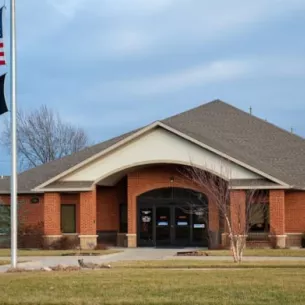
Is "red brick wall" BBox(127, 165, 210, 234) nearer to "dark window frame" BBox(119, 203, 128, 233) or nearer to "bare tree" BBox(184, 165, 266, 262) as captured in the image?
"dark window frame" BBox(119, 203, 128, 233)

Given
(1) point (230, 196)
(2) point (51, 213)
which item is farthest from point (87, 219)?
(1) point (230, 196)

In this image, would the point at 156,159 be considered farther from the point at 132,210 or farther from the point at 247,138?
the point at 247,138

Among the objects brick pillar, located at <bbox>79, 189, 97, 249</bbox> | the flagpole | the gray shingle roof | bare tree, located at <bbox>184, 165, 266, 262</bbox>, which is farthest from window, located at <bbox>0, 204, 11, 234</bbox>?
the flagpole

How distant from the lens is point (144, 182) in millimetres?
39812

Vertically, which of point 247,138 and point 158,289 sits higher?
point 247,138

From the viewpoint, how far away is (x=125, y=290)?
14430mm

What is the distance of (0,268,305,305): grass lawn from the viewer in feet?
43.3

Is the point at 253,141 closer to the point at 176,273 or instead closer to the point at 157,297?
the point at 176,273

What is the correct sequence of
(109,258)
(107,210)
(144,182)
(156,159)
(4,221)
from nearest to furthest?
(109,258) → (156,159) → (144,182) → (4,221) → (107,210)

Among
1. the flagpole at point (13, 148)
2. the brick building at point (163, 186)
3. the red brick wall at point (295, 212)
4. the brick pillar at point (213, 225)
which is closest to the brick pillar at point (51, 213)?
the brick building at point (163, 186)

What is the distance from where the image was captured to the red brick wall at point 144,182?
39500 millimetres

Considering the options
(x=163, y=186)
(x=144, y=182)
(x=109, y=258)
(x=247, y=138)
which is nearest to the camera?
(x=109, y=258)

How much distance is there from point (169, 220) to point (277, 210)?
6.56m

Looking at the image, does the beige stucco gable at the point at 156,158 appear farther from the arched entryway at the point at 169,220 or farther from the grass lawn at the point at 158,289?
the grass lawn at the point at 158,289
